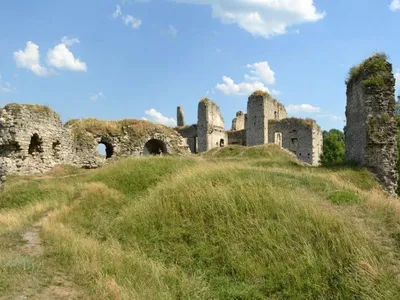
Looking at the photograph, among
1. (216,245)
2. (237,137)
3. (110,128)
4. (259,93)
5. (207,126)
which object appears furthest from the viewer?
(237,137)

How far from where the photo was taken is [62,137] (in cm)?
2003

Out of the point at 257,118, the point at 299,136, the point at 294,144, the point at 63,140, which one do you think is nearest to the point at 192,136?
the point at 257,118

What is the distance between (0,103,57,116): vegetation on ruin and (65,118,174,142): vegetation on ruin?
2356mm

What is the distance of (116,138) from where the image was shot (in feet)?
72.5

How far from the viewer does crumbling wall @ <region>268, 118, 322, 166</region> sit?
35.2 m

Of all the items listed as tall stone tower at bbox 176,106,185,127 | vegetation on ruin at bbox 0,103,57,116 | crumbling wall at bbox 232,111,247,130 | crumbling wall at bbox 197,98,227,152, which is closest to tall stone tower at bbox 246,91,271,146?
crumbling wall at bbox 197,98,227,152

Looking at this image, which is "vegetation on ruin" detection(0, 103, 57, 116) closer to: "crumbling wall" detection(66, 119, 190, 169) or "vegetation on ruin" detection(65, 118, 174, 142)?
"vegetation on ruin" detection(65, 118, 174, 142)

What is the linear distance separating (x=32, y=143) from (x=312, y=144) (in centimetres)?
2463

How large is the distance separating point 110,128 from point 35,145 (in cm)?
471

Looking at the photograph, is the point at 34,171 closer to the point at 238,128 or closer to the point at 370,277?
the point at 370,277

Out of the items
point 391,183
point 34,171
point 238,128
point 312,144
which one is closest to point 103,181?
point 34,171

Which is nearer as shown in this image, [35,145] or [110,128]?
[35,145]

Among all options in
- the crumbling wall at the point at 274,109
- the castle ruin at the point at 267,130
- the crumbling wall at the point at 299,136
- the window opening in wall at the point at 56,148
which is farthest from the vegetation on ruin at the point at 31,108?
the crumbling wall at the point at 299,136

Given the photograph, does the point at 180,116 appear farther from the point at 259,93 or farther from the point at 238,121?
the point at 259,93
